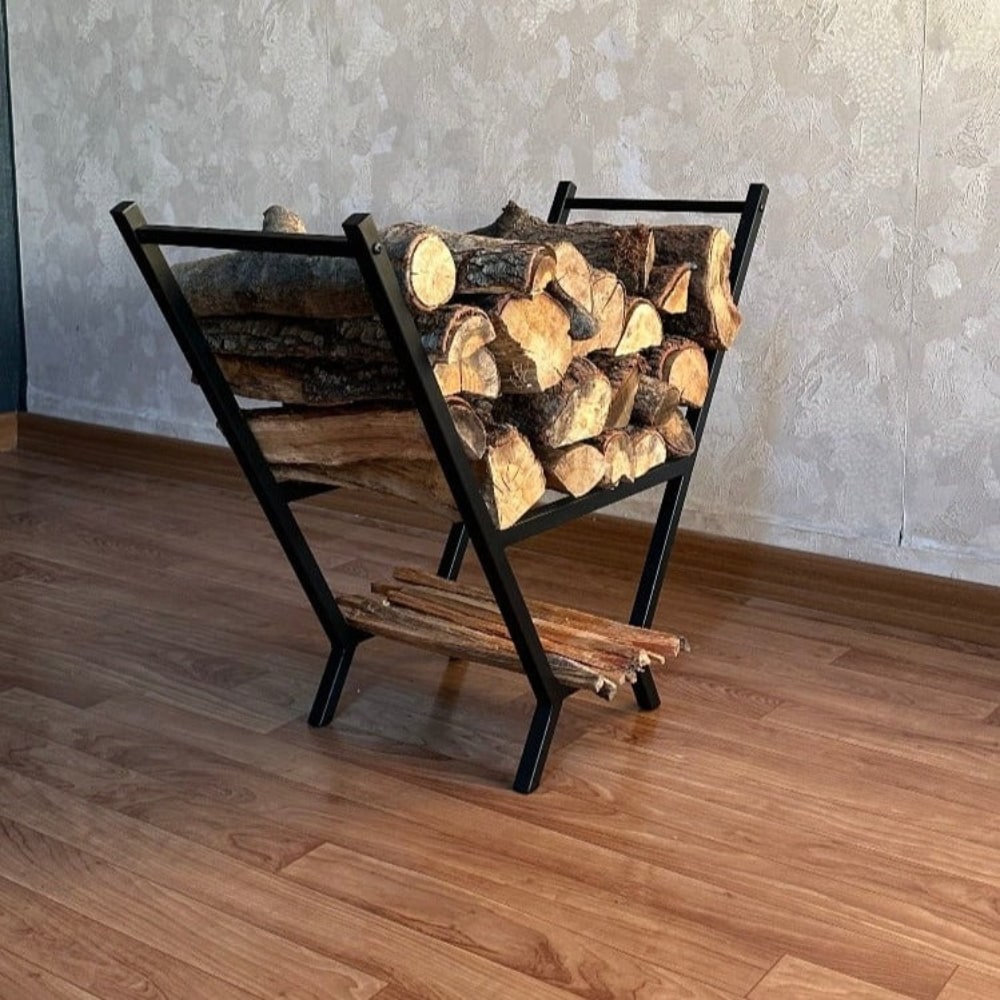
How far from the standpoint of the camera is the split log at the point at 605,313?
1.75 metres

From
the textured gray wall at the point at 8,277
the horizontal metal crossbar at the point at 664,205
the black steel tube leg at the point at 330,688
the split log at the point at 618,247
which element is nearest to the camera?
the split log at the point at 618,247

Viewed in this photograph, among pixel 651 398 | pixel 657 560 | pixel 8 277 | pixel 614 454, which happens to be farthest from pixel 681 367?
pixel 8 277

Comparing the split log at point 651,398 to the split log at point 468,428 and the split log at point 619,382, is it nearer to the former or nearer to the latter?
the split log at point 619,382

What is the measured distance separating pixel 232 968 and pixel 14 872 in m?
→ 0.33

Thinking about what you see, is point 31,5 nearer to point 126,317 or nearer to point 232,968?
point 126,317

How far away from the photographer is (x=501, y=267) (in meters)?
1.59

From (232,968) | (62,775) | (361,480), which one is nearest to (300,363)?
(361,480)

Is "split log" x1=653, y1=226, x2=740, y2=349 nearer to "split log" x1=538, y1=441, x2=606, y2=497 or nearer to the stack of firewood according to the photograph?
the stack of firewood

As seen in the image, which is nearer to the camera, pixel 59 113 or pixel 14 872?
pixel 14 872

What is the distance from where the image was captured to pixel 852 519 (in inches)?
97.6

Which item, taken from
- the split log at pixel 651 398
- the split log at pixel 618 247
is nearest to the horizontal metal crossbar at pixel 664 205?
the split log at pixel 618 247

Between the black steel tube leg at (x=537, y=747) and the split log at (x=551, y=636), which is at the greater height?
the split log at (x=551, y=636)

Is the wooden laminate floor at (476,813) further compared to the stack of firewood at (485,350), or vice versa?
the stack of firewood at (485,350)

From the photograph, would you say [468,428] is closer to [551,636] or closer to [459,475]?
[459,475]
